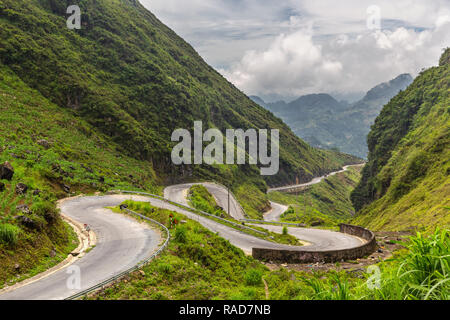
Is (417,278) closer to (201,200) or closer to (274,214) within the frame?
(201,200)

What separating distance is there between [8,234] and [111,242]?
765cm

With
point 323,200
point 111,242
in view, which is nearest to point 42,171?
point 111,242

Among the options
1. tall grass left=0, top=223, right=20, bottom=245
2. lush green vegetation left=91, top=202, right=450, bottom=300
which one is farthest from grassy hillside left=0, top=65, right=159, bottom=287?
lush green vegetation left=91, top=202, right=450, bottom=300

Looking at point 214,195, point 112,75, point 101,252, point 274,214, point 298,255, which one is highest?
point 112,75

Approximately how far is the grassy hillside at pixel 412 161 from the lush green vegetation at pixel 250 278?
17.7 m

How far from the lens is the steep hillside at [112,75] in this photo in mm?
67500

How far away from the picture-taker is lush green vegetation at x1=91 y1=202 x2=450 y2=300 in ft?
17.1

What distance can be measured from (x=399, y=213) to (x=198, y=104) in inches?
3495

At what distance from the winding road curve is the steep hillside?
36379 millimetres

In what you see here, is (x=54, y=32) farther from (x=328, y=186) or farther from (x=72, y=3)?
(x=328, y=186)

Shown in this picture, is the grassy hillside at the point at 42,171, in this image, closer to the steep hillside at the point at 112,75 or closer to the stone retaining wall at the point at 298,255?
the steep hillside at the point at 112,75

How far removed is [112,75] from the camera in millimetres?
89812

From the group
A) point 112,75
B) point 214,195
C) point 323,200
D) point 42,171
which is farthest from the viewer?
point 323,200
